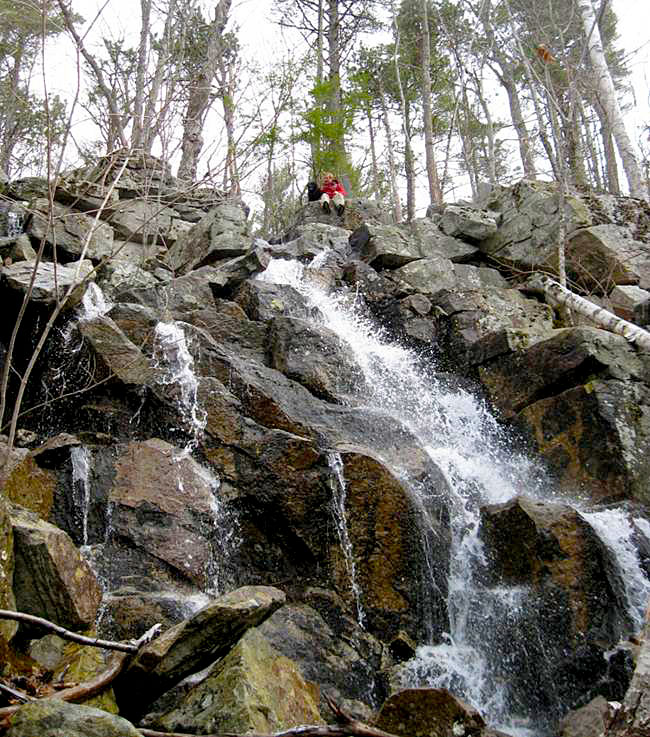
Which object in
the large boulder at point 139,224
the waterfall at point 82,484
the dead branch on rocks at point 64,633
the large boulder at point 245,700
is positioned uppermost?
the large boulder at point 139,224

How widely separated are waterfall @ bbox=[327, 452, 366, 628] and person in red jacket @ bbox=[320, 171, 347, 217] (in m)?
10.1

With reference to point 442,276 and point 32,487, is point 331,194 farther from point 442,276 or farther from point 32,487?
point 32,487

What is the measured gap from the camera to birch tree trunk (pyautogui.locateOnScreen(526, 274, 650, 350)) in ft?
25.9

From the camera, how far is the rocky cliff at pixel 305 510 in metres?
3.89

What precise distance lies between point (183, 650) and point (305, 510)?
2.49 meters

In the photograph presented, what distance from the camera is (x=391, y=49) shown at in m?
21.5

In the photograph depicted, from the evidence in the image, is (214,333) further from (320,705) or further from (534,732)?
(534,732)

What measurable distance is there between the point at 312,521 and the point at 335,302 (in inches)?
223

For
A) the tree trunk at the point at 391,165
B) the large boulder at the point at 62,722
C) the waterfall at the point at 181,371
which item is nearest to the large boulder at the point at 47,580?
the large boulder at the point at 62,722

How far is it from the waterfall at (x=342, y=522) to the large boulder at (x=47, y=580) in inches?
93.6

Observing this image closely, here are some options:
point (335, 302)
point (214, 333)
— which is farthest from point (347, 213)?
point (214, 333)

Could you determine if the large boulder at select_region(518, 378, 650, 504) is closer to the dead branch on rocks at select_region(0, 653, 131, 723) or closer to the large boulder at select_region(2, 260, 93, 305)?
the dead branch on rocks at select_region(0, 653, 131, 723)

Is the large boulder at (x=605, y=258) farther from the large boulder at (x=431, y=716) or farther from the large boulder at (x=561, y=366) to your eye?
the large boulder at (x=431, y=716)

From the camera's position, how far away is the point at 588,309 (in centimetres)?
896
